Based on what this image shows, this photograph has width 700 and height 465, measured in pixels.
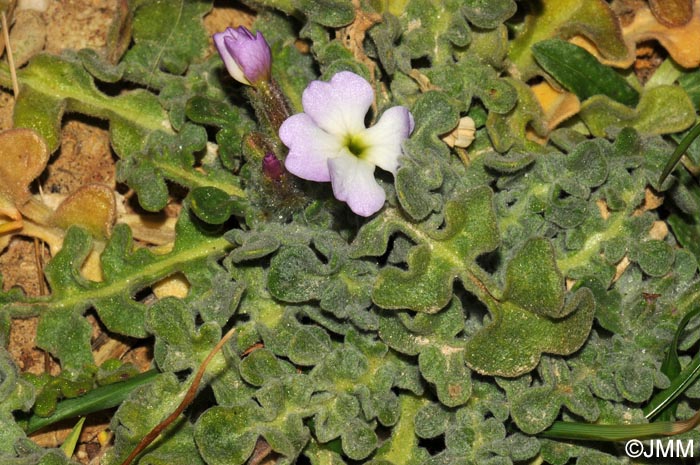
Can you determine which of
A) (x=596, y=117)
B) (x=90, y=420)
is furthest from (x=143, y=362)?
(x=596, y=117)

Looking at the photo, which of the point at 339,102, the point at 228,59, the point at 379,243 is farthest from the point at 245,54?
the point at 379,243

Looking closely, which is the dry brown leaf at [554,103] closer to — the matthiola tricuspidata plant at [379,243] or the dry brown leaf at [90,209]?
the matthiola tricuspidata plant at [379,243]

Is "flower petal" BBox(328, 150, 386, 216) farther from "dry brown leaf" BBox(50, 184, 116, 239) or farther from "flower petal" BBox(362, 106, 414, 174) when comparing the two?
"dry brown leaf" BBox(50, 184, 116, 239)

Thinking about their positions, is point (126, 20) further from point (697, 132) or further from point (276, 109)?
point (697, 132)

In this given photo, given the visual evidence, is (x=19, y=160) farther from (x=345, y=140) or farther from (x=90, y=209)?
(x=345, y=140)

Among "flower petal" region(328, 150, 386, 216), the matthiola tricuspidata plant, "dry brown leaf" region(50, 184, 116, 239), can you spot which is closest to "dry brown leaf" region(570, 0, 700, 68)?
the matthiola tricuspidata plant
